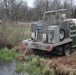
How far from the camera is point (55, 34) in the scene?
12297 mm

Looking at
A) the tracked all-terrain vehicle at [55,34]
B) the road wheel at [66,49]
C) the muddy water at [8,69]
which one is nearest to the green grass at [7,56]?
the muddy water at [8,69]

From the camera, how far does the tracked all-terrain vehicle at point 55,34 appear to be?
488 inches

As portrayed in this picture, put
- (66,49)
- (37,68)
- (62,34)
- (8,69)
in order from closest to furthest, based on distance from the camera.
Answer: (37,68)
(8,69)
(62,34)
(66,49)

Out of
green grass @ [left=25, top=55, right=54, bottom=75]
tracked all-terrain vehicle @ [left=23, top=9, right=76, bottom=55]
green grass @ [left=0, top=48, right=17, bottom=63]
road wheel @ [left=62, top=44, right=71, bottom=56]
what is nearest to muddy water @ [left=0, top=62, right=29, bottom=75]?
green grass @ [left=25, top=55, right=54, bottom=75]

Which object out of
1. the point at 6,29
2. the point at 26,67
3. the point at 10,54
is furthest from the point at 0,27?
the point at 26,67

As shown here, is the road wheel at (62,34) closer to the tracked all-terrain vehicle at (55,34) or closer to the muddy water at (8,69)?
the tracked all-terrain vehicle at (55,34)

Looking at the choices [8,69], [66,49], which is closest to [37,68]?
[8,69]

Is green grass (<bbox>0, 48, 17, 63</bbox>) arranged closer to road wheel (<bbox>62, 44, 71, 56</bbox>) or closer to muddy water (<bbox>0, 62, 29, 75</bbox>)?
muddy water (<bbox>0, 62, 29, 75</bbox>)

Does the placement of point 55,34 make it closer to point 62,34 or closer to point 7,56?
point 62,34

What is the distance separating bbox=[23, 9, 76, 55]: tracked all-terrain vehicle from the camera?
12.4m

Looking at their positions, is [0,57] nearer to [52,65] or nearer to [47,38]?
[47,38]

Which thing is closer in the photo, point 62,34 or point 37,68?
point 37,68

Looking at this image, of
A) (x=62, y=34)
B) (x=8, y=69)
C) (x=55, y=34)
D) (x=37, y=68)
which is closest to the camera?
(x=37, y=68)

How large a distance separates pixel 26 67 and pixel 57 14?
446 cm
